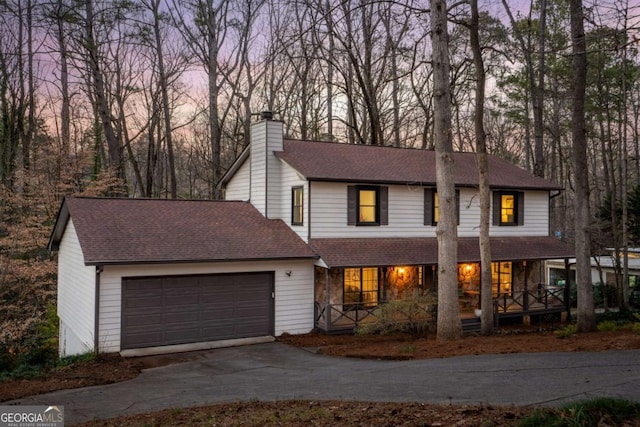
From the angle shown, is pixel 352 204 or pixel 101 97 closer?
pixel 352 204

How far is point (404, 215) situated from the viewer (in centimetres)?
1875

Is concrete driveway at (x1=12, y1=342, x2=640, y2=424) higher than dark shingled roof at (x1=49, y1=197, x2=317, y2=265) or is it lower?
lower

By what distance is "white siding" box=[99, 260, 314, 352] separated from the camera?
1373 cm

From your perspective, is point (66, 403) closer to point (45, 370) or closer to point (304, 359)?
point (45, 370)

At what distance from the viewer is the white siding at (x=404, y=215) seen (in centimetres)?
1727

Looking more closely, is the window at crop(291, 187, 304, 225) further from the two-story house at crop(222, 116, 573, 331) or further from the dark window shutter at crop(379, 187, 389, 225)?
the dark window shutter at crop(379, 187, 389, 225)

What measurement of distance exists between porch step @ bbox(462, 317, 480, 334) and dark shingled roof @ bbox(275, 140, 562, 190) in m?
4.93

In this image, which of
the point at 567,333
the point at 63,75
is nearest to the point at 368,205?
the point at 567,333

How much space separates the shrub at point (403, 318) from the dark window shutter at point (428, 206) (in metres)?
4.10

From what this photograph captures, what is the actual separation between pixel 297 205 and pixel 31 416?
10.9 meters

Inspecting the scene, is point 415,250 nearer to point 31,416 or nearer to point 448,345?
point 448,345

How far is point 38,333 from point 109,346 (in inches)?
247

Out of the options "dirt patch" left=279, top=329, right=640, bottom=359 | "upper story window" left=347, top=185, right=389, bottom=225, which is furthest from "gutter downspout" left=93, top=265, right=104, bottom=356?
"upper story window" left=347, top=185, right=389, bottom=225

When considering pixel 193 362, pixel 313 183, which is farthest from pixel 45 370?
pixel 313 183
